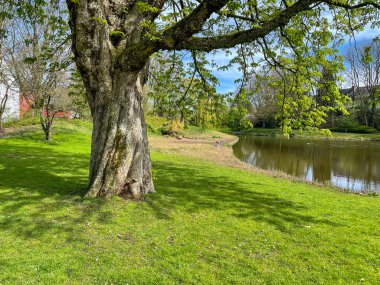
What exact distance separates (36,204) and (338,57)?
9.50 metres

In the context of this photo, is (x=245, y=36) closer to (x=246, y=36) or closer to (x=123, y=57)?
(x=246, y=36)

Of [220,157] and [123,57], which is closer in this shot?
[123,57]

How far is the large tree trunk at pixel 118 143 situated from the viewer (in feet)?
24.6

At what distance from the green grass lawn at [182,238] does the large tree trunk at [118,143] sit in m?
0.44

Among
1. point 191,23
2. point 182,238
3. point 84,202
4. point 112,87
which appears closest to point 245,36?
point 191,23

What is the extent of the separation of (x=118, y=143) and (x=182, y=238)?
9.14ft

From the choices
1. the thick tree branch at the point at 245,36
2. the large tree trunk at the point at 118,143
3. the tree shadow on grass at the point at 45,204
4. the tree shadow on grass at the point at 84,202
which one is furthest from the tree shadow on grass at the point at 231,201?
the thick tree branch at the point at 245,36

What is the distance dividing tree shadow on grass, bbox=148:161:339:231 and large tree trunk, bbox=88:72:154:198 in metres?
0.86

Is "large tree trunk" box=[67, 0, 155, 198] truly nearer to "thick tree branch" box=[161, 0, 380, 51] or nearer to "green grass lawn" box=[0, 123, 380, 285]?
"green grass lawn" box=[0, 123, 380, 285]

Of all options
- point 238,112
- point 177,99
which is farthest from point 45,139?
point 238,112

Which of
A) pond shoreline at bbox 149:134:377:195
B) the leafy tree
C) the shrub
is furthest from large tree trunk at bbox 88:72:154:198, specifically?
the shrub

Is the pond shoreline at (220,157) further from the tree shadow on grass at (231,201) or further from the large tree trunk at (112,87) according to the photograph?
the large tree trunk at (112,87)

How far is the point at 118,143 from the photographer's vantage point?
24.6ft

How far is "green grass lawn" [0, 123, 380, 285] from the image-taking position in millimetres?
4715
